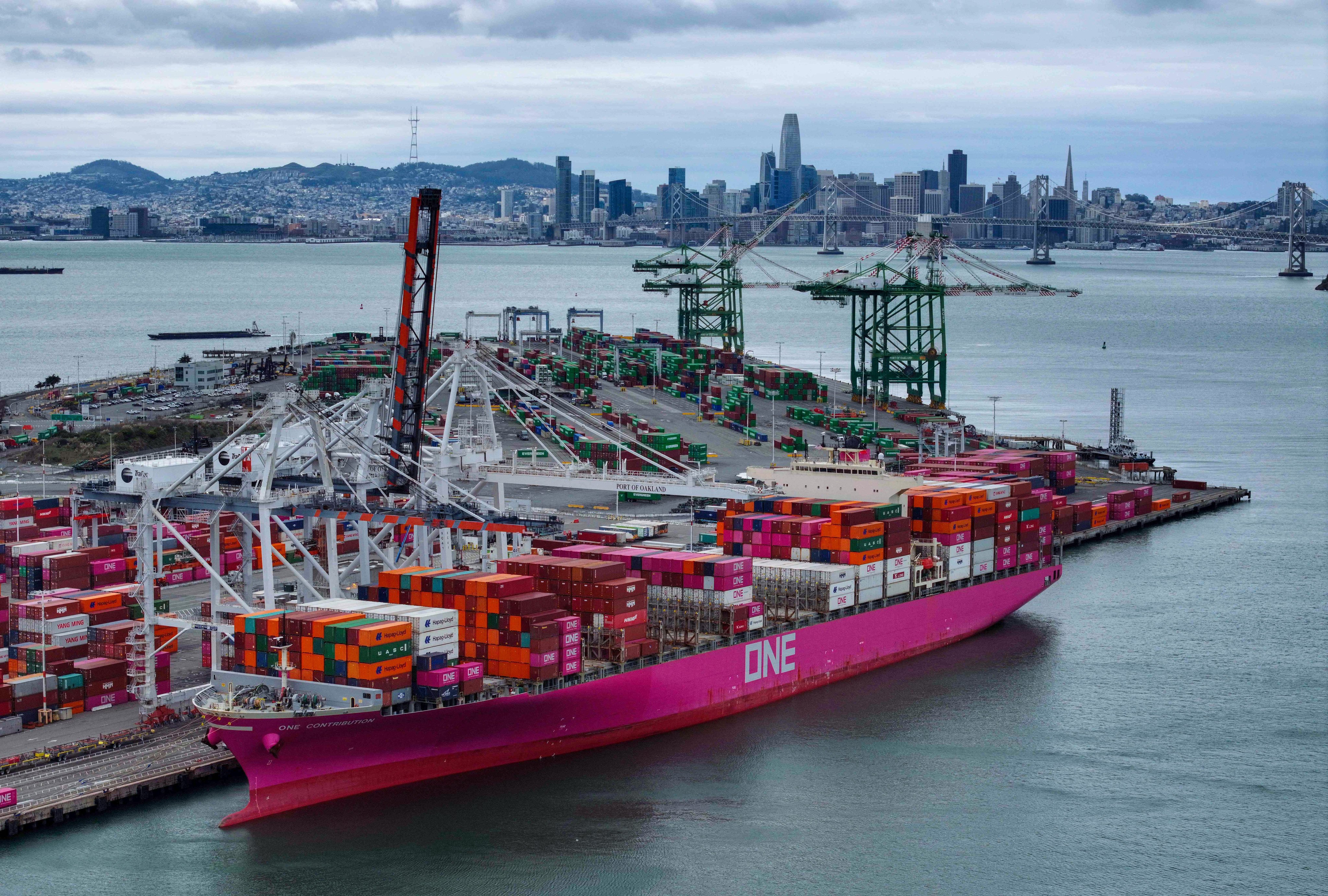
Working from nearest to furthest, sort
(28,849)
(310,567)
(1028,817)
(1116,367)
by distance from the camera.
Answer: (28,849), (1028,817), (310,567), (1116,367)

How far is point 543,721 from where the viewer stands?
104 ft

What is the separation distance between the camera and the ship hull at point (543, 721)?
28.9 m

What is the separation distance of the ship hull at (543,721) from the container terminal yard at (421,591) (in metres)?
0.06

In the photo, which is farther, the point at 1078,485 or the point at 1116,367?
the point at 1116,367

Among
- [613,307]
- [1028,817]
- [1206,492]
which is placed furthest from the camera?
[613,307]

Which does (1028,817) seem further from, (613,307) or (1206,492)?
(613,307)

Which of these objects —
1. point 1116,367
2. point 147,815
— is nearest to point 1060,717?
point 147,815

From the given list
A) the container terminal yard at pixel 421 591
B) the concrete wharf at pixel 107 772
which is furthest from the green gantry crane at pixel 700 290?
the concrete wharf at pixel 107 772

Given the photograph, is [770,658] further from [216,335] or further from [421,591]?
[216,335]

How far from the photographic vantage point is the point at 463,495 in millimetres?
37188

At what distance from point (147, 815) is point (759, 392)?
63.0 meters

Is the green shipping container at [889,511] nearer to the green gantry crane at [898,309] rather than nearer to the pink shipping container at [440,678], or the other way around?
the pink shipping container at [440,678]

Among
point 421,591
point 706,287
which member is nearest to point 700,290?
point 706,287

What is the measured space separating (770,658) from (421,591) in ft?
28.7
